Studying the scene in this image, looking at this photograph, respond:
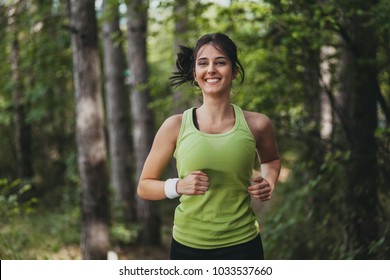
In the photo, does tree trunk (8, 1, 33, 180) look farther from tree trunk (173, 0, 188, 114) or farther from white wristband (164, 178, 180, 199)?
white wristband (164, 178, 180, 199)

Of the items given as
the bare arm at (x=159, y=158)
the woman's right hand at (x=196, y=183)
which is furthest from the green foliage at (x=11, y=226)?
the woman's right hand at (x=196, y=183)

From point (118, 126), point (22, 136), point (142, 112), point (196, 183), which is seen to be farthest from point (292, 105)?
point (22, 136)

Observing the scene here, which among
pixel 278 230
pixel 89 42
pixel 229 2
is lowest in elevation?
pixel 278 230

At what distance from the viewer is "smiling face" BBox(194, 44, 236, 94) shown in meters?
2.67

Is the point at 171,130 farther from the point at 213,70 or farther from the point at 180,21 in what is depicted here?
the point at 180,21

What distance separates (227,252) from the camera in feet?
8.75

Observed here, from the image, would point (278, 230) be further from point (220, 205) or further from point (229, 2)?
point (220, 205)

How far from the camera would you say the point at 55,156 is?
54.2 feet

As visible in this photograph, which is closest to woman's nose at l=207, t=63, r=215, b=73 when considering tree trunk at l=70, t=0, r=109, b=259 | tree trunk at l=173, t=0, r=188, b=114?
tree trunk at l=173, t=0, r=188, b=114

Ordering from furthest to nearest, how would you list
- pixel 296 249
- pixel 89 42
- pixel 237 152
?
pixel 296 249 → pixel 89 42 → pixel 237 152

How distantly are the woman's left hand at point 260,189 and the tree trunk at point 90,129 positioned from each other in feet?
12.2

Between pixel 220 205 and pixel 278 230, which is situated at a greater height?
pixel 220 205

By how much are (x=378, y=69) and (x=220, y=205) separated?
337 centimetres
